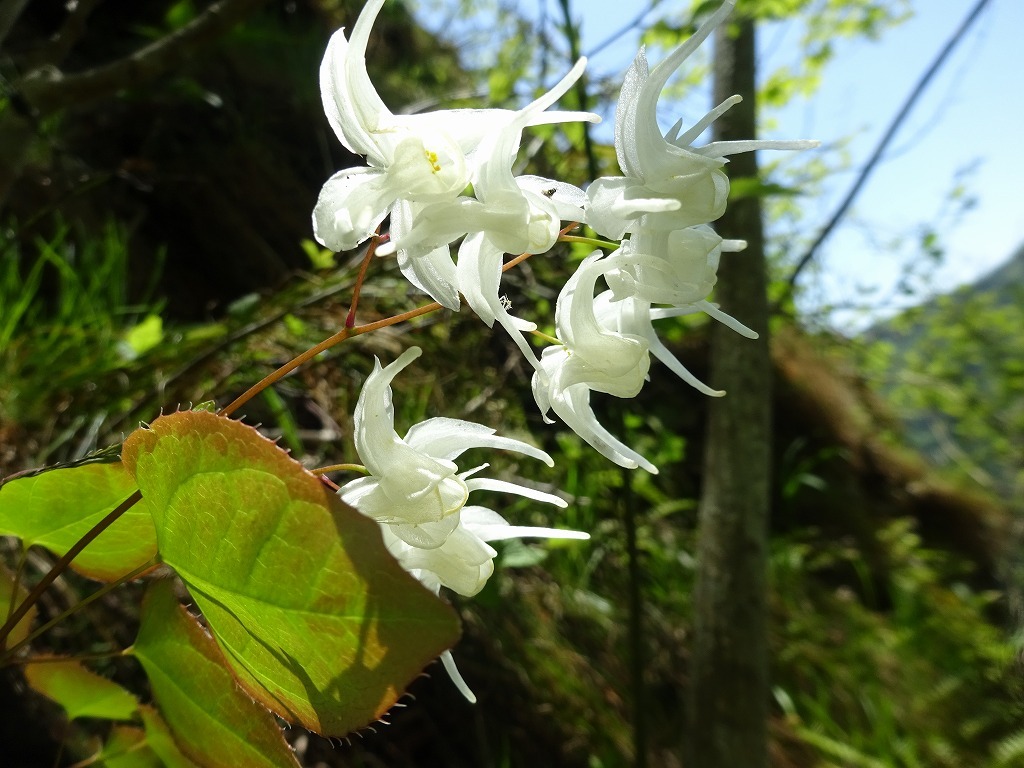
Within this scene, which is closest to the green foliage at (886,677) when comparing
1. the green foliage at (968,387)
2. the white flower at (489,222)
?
the white flower at (489,222)

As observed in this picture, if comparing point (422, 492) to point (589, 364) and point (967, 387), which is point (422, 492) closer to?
point (589, 364)

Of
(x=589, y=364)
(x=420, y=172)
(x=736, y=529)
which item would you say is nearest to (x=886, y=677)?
(x=736, y=529)

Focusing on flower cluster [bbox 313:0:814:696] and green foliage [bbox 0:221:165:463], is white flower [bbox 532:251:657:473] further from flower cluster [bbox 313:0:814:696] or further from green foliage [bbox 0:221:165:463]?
green foliage [bbox 0:221:165:463]

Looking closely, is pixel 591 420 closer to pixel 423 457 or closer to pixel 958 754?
pixel 423 457

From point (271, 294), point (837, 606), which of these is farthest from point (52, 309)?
point (837, 606)

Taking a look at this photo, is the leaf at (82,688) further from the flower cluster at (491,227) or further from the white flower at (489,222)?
the white flower at (489,222)
